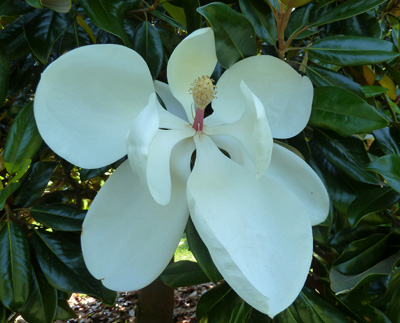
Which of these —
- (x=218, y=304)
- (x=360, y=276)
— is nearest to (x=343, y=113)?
(x=360, y=276)

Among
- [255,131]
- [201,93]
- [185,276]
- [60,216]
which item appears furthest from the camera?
[185,276]

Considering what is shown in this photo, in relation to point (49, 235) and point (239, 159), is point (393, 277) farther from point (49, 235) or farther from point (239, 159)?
point (49, 235)

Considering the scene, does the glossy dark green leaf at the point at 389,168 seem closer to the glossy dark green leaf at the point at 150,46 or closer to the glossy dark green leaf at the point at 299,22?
the glossy dark green leaf at the point at 299,22

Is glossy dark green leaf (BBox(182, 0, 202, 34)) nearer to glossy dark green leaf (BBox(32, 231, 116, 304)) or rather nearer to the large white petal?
the large white petal

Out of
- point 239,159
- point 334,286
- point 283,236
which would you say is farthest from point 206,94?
point 334,286

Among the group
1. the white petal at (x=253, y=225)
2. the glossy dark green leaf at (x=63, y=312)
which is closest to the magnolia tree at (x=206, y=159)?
the white petal at (x=253, y=225)

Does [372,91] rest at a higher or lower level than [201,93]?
lower

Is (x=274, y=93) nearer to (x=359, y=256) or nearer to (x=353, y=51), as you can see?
(x=353, y=51)
